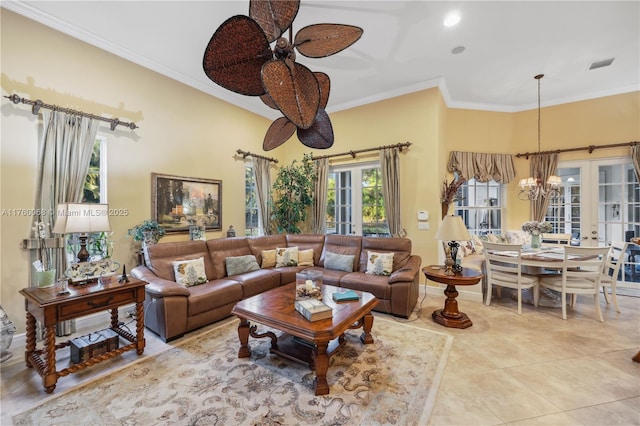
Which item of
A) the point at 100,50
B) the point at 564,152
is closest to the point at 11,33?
the point at 100,50

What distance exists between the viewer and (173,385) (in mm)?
2082

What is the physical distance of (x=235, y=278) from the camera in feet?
12.0

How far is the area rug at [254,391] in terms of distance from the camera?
1.76 metres

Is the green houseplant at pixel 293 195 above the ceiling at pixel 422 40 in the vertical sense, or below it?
below

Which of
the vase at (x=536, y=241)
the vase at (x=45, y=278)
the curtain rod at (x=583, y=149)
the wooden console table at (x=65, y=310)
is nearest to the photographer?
the wooden console table at (x=65, y=310)

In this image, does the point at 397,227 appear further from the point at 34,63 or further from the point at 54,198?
the point at 34,63

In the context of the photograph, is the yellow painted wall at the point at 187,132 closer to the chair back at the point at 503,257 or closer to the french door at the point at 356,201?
the french door at the point at 356,201

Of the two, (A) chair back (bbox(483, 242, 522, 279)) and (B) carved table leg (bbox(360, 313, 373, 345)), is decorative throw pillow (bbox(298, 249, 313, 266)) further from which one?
(A) chair back (bbox(483, 242, 522, 279))

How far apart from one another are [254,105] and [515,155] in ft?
17.5

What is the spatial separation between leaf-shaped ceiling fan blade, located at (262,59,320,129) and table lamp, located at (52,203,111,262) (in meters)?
2.18

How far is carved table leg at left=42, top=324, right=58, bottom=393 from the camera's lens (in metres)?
2.00

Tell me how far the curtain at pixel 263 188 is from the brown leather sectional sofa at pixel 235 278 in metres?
0.63

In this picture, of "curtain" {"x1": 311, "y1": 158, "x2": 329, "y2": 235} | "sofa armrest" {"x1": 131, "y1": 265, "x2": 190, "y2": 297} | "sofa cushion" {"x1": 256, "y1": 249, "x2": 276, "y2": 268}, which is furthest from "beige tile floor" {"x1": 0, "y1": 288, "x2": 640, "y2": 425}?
"curtain" {"x1": 311, "y1": 158, "x2": 329, "y2": 235}

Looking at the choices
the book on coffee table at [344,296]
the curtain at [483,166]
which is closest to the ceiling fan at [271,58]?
the book on coffee table at [344,296]
